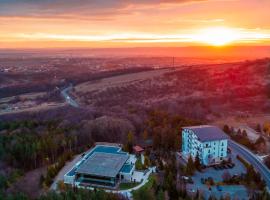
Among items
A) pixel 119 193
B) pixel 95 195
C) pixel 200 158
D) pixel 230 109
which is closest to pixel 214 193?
pixel 200 158

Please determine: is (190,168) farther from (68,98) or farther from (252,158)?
(68,98)

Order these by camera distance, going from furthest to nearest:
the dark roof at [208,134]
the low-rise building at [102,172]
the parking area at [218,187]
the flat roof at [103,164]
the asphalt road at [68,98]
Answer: the asphalt road at [68,98], the dark roof at [208,134], the flat roof at [103,164], the low-rise building at [102,172], the parking area at [218,187]

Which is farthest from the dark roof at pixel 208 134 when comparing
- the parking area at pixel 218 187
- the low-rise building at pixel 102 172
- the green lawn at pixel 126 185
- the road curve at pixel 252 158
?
the green lawn at pixel 126 185

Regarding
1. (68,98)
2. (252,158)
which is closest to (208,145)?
(252,158)

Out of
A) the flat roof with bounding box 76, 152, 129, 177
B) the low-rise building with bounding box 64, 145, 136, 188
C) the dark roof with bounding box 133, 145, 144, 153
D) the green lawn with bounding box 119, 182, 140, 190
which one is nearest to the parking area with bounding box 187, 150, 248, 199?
the green lawn with bounding box 119, 182, 140, 190

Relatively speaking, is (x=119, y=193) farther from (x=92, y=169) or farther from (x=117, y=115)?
(x=117, y=115)

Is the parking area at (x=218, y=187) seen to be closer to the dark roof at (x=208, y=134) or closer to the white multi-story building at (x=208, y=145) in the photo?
the white multi-story building at (x=208, y=145)
